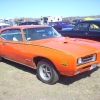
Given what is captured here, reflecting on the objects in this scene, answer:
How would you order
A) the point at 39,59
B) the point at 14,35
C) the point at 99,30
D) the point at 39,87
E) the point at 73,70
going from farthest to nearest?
1. the point at 99,30
2. the point at 14,35
3. the point at 39,59
4. the point at 39,87
5. the point at 73,70

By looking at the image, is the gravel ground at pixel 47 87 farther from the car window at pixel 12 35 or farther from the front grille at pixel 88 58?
the car window at pixel 12 35

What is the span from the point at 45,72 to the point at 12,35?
1.92 meters

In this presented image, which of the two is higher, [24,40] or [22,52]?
[24,40]

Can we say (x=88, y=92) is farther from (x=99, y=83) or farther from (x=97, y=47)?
(x=97, y=47)

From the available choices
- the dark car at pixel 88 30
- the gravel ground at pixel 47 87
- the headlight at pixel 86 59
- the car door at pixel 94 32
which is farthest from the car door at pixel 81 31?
the headlight at pixel 86 59

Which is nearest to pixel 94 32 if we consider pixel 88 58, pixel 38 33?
pixel 38 33

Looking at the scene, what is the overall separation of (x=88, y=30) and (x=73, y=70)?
3.93m

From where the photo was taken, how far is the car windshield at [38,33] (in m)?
4.93

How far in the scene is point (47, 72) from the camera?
429 cm

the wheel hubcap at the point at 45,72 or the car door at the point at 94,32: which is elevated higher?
the car door at the point at 94,32

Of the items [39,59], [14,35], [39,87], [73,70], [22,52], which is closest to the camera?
[73,70]

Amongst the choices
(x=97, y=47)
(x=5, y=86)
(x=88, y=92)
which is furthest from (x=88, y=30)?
(x=5, y=86)

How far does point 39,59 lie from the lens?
4.46 meters

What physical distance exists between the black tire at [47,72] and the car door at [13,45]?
0.72m
